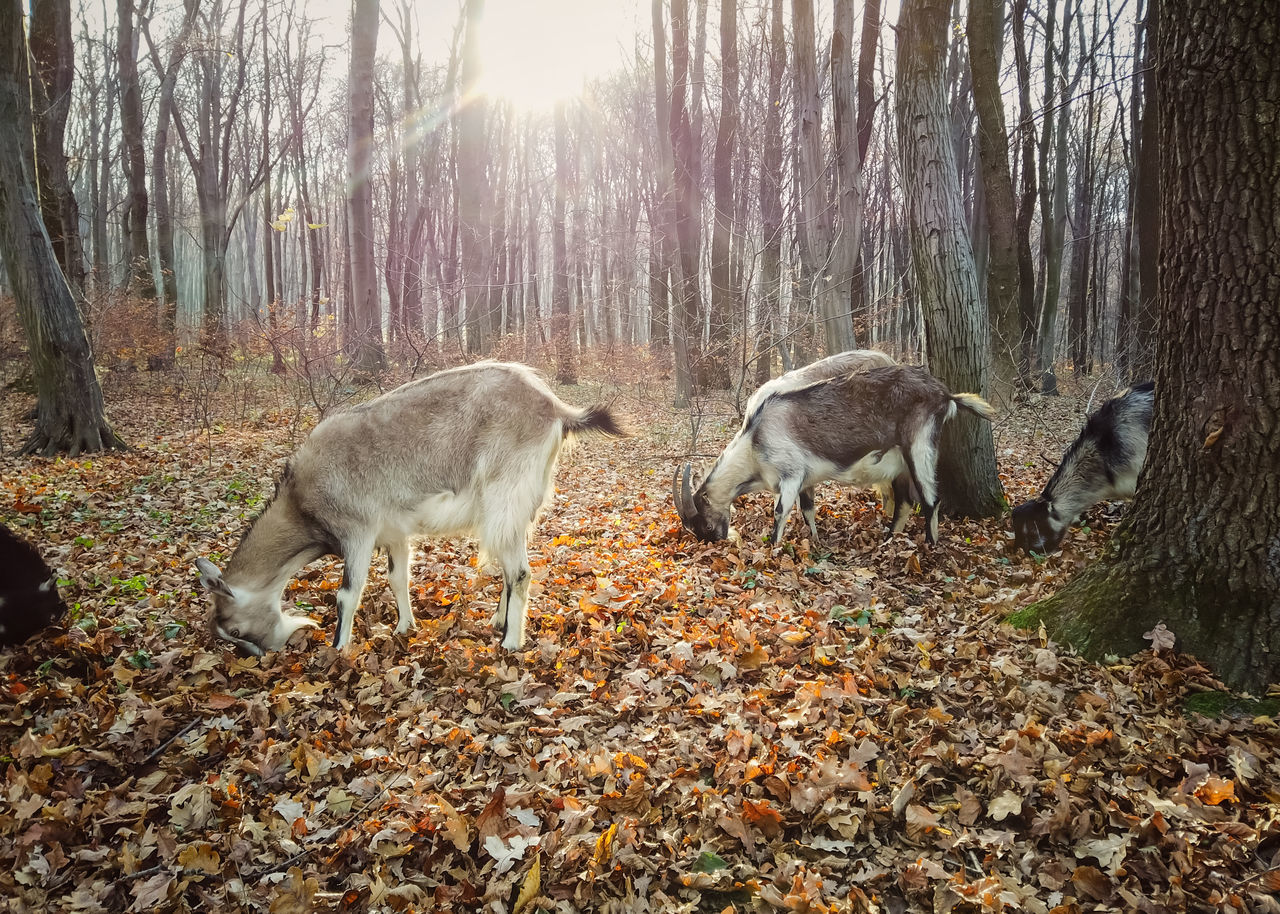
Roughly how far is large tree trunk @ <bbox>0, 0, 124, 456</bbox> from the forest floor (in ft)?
17.6

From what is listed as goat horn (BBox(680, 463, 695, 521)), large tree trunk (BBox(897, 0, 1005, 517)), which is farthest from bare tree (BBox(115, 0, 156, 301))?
large tree trunk (BBox(897, 0, 1005, 517))

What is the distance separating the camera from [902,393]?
7.16 meters

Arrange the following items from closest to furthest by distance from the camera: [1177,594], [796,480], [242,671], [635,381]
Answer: [1177,594], [242,671], [796,480], [635,381]

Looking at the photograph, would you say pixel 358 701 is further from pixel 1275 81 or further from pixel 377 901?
pixel 1275 81

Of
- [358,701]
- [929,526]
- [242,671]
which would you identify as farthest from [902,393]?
[242,671]

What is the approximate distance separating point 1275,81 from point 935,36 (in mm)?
4462

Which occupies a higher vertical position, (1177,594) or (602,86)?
(602,86)

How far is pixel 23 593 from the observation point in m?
4.66

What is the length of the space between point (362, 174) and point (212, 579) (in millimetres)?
12987

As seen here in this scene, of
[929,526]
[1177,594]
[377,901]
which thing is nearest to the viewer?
[377,901]

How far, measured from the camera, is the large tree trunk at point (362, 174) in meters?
14.9

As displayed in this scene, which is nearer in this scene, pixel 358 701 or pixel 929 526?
pixel 358 701

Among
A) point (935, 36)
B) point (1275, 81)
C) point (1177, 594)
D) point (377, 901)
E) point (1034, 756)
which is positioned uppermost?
point (935, 36)

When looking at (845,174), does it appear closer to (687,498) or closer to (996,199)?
(996,199)
